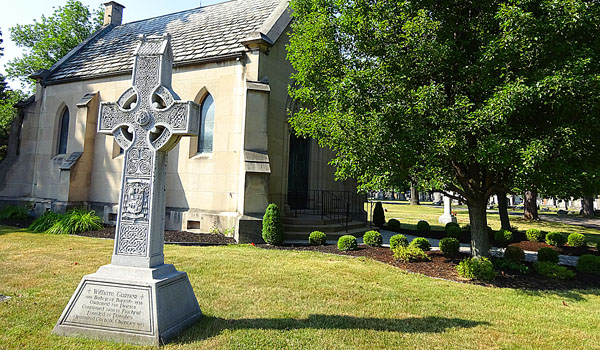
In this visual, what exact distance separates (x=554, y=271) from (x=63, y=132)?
19915 mm

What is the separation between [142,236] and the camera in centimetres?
424

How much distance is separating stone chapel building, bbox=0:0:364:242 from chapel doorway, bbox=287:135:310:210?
1.8 inches

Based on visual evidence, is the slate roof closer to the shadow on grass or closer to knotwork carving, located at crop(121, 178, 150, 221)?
knotwork carving, located at crop(121, 178, 150, 221)

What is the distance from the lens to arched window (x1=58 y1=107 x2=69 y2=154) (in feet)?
55.0

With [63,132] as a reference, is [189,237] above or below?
below

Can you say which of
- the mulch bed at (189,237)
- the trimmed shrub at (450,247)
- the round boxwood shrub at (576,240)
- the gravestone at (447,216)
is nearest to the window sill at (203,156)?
the mulch bed at (189,237)

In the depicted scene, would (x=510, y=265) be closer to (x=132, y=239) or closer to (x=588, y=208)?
(x=132, y=239)

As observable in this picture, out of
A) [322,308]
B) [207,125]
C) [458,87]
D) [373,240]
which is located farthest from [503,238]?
[207,125]

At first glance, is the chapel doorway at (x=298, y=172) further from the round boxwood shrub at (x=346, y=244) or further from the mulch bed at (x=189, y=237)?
the round boxwood shrub at (x=346, y=244)

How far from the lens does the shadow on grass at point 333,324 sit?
432 cm

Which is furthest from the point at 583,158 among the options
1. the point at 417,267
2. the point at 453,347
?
the point at 453,347

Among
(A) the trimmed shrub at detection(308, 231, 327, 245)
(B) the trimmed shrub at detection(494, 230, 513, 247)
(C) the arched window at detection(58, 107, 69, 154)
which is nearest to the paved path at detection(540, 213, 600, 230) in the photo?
(B) the trimmed shrub at detection(494, 230, 513, 247)

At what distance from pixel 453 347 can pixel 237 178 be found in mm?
9057

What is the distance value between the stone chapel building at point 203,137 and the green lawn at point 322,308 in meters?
4.36
